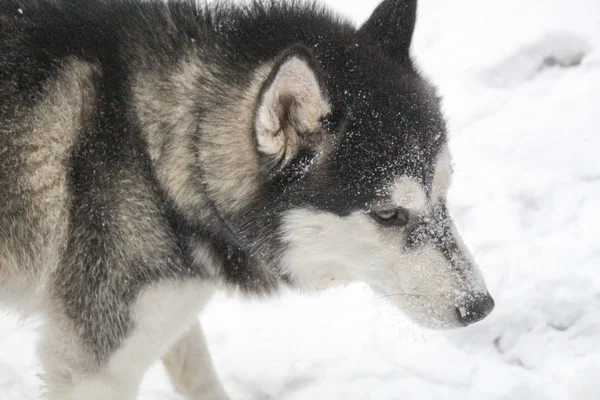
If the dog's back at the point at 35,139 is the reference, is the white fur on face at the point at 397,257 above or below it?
below

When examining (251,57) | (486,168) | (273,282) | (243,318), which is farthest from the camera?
(486,168)

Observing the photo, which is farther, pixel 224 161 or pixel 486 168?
pixel 486 168

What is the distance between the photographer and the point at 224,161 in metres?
2.74

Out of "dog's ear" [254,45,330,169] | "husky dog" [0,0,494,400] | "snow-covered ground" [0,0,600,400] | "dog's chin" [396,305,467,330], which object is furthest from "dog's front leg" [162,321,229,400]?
"dog's ear" [254,45,330,169]

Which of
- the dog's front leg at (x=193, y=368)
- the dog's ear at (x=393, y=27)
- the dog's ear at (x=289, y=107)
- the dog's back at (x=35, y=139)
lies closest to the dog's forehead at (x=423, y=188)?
the dog's ear at (x=289, y=107)

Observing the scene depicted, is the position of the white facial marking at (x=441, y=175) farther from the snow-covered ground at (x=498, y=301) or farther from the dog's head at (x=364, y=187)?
the snow-covered ground at (x=498, y=301)

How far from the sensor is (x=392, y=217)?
2.66 m

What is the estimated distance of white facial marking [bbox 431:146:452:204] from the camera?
2723mm

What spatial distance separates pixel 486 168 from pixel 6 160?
10.1 ft

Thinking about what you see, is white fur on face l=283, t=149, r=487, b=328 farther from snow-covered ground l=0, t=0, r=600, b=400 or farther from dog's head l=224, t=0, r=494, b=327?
snow-covered ground l=0, t=0, r=600, b=400

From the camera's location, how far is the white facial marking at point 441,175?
8.93 feet

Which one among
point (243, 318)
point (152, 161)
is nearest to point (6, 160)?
point (152, 161)

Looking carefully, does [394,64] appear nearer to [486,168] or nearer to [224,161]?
[224,161]

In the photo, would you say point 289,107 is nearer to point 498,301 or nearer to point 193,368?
point 193,368
